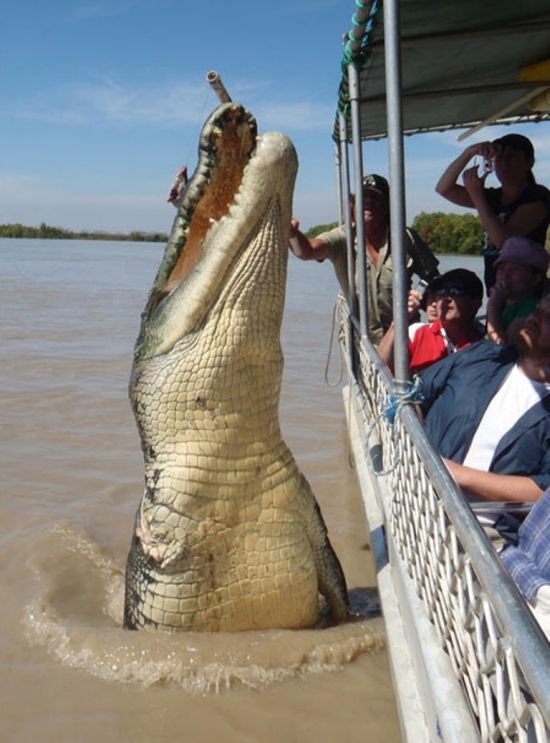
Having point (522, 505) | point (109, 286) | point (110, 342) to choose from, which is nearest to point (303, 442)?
point (522, 505)

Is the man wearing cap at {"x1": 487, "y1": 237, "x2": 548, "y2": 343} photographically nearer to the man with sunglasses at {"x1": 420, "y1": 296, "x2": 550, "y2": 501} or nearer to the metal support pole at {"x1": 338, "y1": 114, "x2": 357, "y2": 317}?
the man with sunglasses at {"x1": 420, "y1": 296, "x2": 550, "y2": 501}

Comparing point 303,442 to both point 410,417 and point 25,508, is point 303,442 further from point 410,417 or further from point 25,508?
point 410,417

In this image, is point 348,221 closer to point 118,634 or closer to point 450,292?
point 450,292

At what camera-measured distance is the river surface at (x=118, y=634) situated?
8.24 feet

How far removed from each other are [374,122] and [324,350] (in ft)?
21.1

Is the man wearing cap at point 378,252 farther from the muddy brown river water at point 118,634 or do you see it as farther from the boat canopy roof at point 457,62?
the muddy brown river water at point 118,634

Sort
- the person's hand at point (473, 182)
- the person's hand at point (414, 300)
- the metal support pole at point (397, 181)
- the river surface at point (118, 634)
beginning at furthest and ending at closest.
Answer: the person's hand at point (414, 300) < the person's hand at point (473, 182) < the river surface at point (118, 634) < the metal support pole at point (397, 181)

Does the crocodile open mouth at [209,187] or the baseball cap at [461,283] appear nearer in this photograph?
the crocodile open mouth at [209,187]

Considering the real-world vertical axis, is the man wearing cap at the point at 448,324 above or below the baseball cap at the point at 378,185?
below

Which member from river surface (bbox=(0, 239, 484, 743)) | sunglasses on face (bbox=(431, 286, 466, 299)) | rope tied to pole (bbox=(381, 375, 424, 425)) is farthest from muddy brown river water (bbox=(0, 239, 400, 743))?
sunglasses on face (bbox=(431, 286, 466, 299))

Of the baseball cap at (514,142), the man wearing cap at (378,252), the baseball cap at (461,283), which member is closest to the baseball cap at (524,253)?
the baseball cap at (461,283)

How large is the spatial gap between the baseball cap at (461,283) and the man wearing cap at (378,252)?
1.22 metres

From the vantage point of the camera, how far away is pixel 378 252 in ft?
16.4

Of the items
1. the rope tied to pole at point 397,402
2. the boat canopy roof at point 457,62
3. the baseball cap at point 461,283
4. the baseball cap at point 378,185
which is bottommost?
the rope tied to pole at point 397,402
